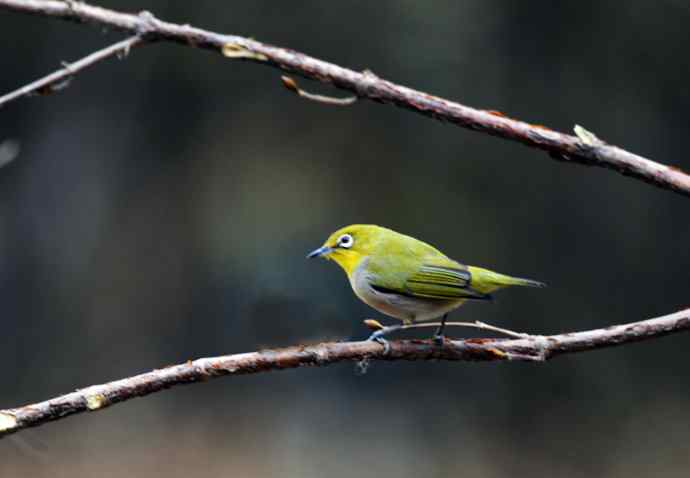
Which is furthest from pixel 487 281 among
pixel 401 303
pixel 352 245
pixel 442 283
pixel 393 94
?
pixel 393 94

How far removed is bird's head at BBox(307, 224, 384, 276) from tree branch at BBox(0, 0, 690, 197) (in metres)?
0.39

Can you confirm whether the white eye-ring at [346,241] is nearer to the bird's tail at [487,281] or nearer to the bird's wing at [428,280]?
the bird's wing at [428,280]

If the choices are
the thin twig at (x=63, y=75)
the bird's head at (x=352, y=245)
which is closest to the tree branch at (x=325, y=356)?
the bird's head at (x=352, y=245)

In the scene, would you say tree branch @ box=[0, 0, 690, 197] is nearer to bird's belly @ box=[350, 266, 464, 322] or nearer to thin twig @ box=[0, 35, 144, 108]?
thin twig @ box=[0, 35, 144, 108]

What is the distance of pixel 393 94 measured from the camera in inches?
73.2

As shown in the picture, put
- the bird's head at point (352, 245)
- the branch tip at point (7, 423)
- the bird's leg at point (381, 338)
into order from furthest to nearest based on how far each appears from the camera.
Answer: the bird's head at point (352, 245), the bird's leg at point (381, 338), the branch tip at point (7, 423)

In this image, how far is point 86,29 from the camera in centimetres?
499

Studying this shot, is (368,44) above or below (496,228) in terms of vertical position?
above

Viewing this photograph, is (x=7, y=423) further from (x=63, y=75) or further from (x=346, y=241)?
(x=346, y=241)

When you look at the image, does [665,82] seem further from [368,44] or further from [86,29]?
[86,29]

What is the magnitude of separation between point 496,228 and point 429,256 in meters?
2.93

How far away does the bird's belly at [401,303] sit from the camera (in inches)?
82.0

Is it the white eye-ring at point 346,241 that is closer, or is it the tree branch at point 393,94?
the tree branch at point 393,94

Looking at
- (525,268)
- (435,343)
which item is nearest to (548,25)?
(525,268)
